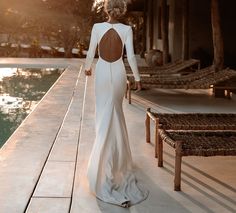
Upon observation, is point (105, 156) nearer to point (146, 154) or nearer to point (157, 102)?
point (146, 154)

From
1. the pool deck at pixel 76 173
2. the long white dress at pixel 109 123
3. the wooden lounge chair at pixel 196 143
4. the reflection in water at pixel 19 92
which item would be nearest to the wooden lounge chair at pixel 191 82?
the pool deck at pixel 76 173

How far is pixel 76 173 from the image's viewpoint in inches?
160

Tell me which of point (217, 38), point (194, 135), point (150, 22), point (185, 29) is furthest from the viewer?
point (150, 22)

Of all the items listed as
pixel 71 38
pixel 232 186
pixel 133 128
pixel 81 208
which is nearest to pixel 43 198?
pixel 81 208

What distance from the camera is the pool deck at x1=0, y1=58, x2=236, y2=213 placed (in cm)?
334

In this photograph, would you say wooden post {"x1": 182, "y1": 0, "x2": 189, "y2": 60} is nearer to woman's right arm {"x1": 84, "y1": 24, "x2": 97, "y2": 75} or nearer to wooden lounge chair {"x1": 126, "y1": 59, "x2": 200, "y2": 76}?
wooden lounge chair {"x1": 126, "y1": 59, "x2": 200, "y2": 76}

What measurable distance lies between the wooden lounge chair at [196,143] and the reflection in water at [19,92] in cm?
267

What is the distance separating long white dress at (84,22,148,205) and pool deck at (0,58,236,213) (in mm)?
166

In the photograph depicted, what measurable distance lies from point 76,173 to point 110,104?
0.83 meters

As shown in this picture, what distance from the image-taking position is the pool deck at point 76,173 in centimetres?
334

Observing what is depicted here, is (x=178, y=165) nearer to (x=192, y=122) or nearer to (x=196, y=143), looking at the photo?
(x=196, y=143)

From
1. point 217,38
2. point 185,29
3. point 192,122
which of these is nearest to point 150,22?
point 185,29

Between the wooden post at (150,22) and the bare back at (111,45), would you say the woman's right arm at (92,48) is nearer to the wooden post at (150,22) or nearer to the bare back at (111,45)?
the bare back at (111,45)

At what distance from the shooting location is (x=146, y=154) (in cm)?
471
